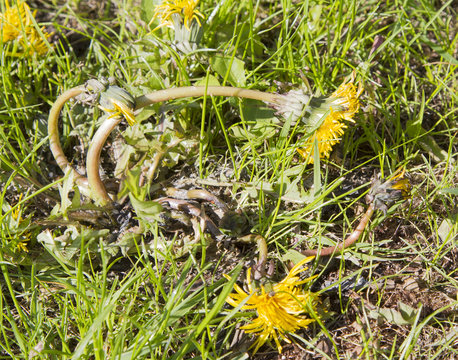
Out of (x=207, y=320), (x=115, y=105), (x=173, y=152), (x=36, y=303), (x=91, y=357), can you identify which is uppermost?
(x=115, y=105)

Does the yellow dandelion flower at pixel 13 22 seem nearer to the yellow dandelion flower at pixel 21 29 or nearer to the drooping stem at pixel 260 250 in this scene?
the yellow dandelion flower at pixel 21 29

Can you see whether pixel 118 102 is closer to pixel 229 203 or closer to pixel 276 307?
pixel 229 203

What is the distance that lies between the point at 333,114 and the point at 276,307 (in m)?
0.77

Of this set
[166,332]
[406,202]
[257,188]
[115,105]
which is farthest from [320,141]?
[166,332]

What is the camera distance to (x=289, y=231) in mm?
1956

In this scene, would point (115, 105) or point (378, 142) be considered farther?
point (378, 142)

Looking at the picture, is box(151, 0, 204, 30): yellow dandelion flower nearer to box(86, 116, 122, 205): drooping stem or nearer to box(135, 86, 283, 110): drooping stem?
box(135, 86, 283, 110): drooping stem

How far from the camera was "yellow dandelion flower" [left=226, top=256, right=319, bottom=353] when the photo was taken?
164 cm

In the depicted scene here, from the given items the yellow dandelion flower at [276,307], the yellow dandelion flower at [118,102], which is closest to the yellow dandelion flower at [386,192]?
the yellow dandelion flower at [276,307]

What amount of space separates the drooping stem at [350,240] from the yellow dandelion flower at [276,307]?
20 cm

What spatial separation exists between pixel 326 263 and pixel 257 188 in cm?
41

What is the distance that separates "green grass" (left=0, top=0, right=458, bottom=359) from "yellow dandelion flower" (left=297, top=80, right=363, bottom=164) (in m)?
0.10

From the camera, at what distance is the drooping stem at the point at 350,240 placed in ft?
6.18

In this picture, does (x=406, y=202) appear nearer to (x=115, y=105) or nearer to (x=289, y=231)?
(x=289, y=231)
